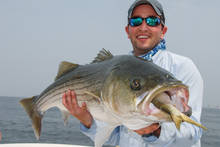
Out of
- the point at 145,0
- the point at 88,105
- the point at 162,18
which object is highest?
the point at 145,0

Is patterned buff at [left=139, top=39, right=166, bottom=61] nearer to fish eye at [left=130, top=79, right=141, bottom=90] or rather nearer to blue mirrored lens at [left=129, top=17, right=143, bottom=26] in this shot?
blue mirrored lens at [left=129, top=17, right=143, bottom=26]

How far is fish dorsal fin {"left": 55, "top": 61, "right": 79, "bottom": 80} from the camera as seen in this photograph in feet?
12.4

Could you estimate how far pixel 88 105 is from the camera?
115 inches

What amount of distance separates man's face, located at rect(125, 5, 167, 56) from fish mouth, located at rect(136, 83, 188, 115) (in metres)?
1.73

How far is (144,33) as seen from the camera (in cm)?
374

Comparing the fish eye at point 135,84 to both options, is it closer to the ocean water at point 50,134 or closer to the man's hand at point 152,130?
the man's hand at point 152,130

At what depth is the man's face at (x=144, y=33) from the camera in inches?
147

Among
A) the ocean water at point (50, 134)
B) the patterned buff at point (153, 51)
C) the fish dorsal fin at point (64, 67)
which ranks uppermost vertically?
the patterned buff at point (153, 51)

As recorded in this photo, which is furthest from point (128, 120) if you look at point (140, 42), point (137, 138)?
point (140, 42)

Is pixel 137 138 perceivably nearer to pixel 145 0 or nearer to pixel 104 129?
pixel 104 129

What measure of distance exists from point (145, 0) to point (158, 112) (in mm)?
2257

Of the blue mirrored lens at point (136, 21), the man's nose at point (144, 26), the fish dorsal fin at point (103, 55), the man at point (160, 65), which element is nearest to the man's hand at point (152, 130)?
the man at point (160, 65)

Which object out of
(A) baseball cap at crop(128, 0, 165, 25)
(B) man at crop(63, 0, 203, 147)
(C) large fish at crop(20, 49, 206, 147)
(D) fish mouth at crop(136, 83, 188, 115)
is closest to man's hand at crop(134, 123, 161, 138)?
(B) man at crop(63, 0, 203, 147)

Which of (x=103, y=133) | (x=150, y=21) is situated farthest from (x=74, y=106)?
(x=150, y=21)
